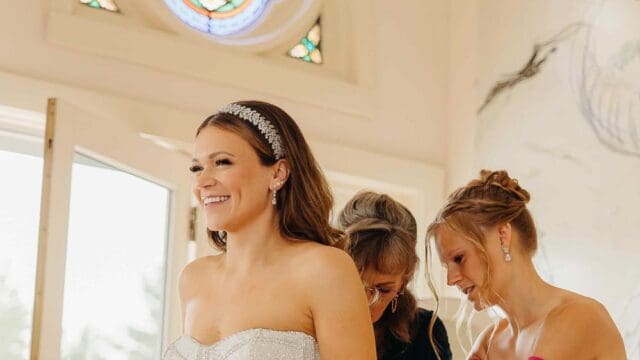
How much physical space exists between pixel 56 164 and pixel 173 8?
1497mm

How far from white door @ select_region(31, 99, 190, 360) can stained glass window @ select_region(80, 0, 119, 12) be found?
64 centimetres

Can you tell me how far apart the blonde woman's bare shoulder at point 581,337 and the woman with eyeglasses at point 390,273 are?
1.46ft

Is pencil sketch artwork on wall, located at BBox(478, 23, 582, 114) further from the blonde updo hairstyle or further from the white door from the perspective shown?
the blonde updo hairstyle

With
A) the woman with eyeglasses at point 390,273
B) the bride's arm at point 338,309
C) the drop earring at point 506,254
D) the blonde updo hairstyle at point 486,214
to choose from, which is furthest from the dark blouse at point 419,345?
the bride's arm at point 338,309

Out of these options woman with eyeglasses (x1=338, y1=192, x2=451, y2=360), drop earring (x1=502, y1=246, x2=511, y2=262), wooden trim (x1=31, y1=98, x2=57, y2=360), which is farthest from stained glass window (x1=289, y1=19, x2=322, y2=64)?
drop earring (x1=502, y1=246, x2=511, y2=262)

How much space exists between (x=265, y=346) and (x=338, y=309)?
20 cm

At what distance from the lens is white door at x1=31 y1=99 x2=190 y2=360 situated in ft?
14.1

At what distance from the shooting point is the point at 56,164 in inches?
170

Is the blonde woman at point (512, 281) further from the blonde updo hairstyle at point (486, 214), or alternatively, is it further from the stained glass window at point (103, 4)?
the stained glass window at point (103, 4)

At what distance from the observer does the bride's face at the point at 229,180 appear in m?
2.84

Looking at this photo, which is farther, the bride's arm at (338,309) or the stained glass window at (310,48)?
the stained glass window at (310,48)

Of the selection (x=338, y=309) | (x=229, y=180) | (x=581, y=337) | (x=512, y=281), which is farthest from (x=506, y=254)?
(x=229, y=180)

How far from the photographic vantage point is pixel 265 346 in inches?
106

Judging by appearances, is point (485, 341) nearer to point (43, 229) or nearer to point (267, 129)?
point (267, 129)
